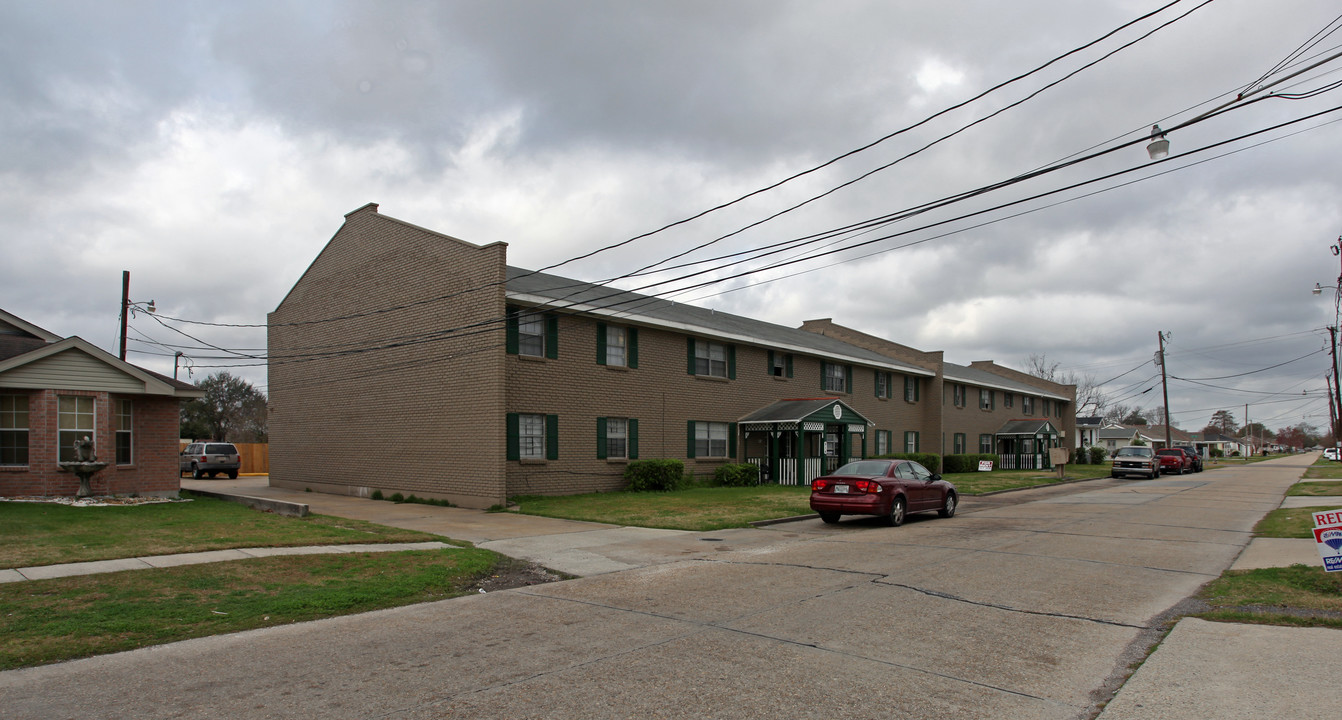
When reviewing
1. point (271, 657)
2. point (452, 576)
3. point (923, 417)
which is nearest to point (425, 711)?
point (271, 657)

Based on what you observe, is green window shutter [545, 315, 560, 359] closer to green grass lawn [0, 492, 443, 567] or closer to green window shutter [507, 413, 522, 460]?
green window shutter [507, 413, 522, 460]

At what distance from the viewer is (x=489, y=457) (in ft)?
67.2

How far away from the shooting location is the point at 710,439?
28406mm

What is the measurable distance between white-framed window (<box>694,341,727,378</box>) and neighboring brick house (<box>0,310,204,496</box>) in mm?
15264

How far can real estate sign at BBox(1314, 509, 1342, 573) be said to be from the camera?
8500mm

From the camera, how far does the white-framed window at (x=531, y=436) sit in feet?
70.9

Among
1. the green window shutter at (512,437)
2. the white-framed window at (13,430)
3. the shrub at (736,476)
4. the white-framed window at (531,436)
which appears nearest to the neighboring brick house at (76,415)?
the white-framed window at (13,430)

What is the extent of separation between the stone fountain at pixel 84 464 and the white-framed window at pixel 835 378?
2660 cm

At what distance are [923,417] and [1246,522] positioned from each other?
26.5 m

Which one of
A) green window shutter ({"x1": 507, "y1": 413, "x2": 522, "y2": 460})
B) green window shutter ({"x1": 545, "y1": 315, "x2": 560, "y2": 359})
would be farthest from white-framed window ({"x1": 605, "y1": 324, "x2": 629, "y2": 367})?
green window shutter ({"x1": 507, "y1": 413, "x2": 522, "y2": 460})

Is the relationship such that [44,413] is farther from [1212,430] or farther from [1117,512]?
[1212,430]

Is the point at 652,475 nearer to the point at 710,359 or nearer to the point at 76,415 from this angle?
the point at 710,359

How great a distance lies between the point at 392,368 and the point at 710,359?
10.9 metres

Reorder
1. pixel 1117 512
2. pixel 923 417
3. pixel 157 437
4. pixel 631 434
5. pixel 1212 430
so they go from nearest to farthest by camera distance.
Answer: pixel 1117 512, pixel 157 437, pixel 631 434, pixel 923 417, pixel 1212 430
